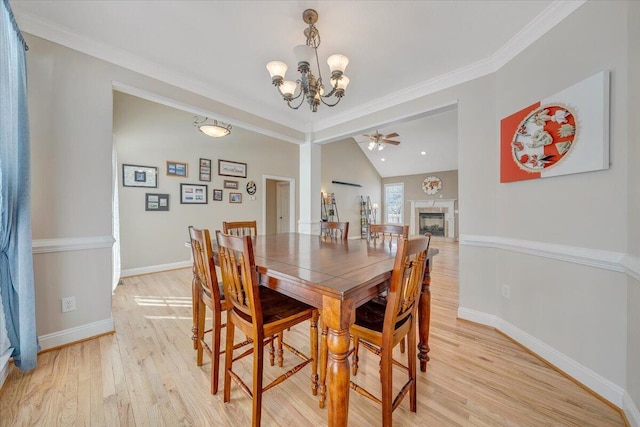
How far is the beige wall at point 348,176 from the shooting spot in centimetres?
776

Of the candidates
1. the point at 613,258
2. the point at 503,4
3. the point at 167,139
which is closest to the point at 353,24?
the point at 503,4

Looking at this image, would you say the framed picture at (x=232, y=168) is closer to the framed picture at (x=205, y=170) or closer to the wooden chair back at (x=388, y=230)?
the framed picture at (x=205, y=170)

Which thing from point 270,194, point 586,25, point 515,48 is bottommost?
point 270,194

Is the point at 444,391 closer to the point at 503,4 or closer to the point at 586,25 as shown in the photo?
the point at 586,25

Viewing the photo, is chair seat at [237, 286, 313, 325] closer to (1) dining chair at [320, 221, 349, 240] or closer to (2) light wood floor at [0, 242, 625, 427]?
(2) light wood floor at [0, 242, 625, 427]

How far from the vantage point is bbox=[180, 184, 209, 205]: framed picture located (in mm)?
4352

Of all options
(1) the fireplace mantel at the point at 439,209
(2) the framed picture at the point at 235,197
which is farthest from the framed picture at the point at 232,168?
(1) the fireplace mantel at the point at 439,209

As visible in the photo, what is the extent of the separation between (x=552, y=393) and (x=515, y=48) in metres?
2.50

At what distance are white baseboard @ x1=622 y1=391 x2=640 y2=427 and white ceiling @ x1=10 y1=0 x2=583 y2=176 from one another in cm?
233

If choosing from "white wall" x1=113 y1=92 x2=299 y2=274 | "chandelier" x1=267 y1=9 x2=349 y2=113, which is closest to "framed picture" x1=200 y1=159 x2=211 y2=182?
"white wall" x1=113 y1=92 x2=299 y2=274

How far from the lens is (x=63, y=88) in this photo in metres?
1.90

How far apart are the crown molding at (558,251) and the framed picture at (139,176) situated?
4.60m

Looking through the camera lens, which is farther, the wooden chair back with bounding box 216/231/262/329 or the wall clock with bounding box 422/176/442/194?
the wall clock with bounding box 422/176/442/194

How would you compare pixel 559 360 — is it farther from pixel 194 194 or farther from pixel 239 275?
pixel 194 194
